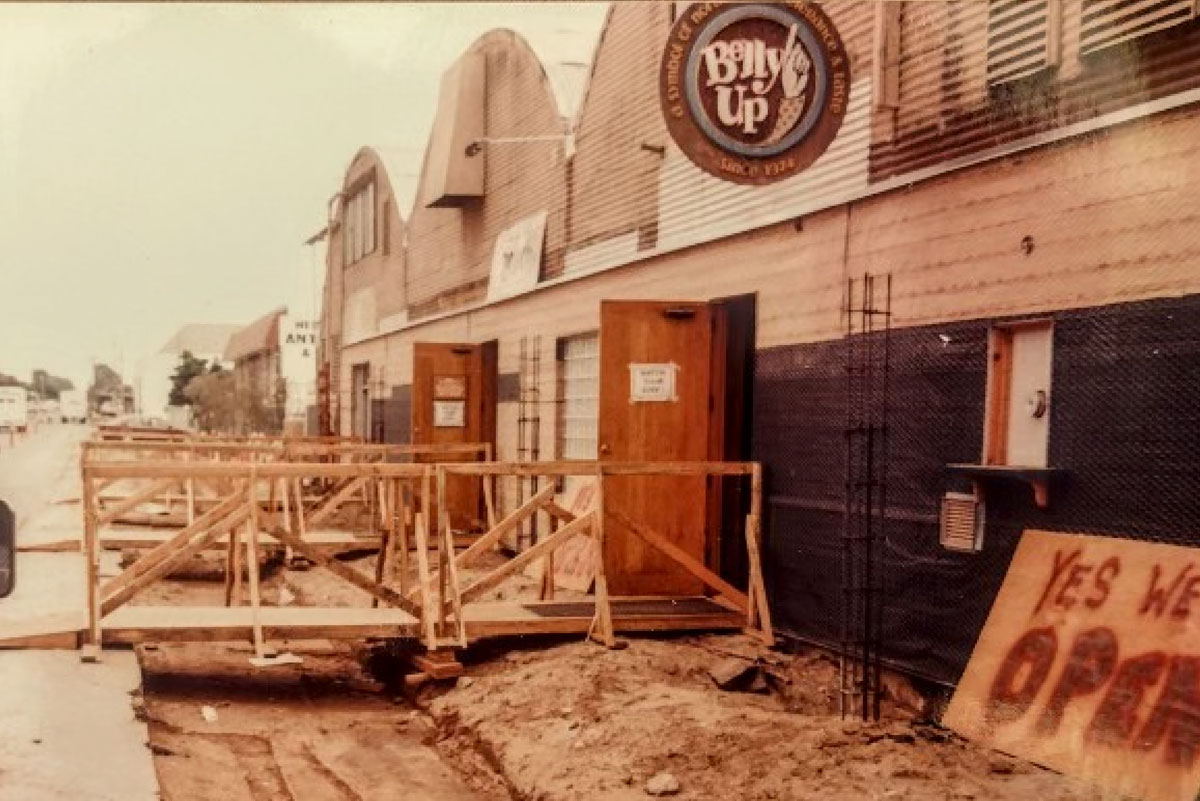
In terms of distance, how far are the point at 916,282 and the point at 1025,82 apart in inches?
57.7

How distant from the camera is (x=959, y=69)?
7.47m

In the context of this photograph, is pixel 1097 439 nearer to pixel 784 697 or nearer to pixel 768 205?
pixel 784 697

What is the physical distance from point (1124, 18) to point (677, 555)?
15.9ft

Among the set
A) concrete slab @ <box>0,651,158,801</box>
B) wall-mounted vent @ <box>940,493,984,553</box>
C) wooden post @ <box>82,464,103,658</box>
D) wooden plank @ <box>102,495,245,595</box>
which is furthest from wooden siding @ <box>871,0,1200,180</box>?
A: concrete slab @ <box>0,651,158,801</box>

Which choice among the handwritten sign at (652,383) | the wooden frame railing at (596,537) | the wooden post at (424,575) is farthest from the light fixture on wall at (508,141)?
the wooden post at (424,575)

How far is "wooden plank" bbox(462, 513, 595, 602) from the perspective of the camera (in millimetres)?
8438

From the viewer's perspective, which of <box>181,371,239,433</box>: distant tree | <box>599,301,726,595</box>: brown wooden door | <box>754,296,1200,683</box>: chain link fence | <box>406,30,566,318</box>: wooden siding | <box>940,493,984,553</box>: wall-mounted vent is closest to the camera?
<box>754,296,1200,683</box>: chain link fence

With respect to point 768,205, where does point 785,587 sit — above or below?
below

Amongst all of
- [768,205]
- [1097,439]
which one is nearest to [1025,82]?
[1097,439]

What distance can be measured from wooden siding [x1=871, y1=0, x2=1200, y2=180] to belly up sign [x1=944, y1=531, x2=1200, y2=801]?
246 centimetres

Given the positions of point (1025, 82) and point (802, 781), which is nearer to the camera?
point (802, 781)

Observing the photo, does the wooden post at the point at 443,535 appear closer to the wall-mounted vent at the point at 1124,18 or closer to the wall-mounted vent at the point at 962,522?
the wall-mounted vent at the point at 962,522

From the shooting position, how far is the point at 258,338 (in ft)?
199

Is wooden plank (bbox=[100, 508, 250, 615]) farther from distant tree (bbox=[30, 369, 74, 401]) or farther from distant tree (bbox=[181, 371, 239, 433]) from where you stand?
distant tree (bbox=[30, 369, 74, 401])
